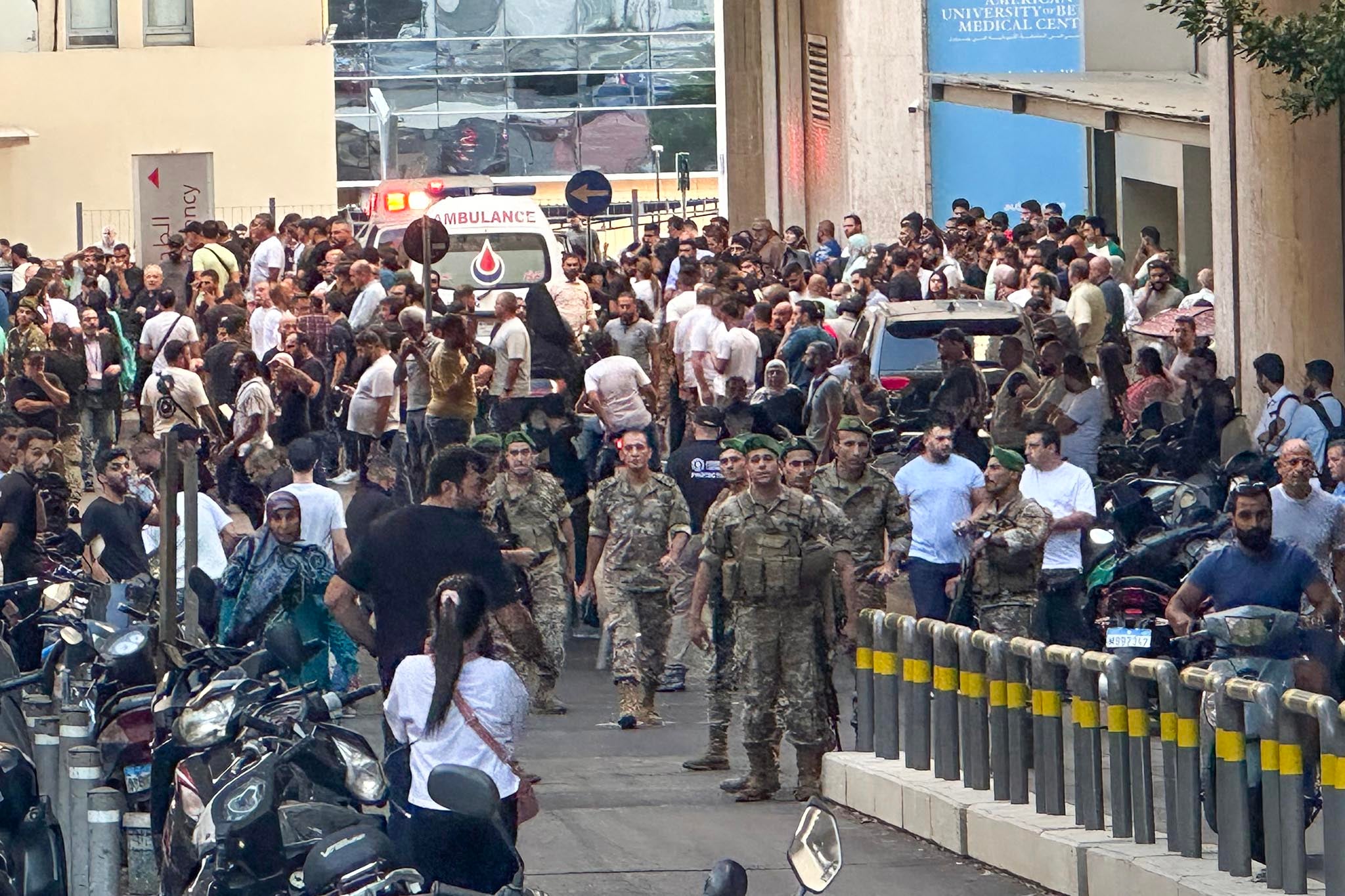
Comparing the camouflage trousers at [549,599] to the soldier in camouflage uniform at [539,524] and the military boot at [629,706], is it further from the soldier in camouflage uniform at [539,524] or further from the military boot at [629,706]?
the military boot at [629,706]

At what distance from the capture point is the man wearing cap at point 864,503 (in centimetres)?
1335

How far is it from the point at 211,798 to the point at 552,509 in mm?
6341

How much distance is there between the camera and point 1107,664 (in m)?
9.42

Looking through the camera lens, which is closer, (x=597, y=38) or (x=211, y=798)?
(x=211, y=798)

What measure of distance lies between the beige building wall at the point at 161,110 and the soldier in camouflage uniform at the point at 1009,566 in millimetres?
34276

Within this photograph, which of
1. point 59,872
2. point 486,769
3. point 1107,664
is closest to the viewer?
point 486,769

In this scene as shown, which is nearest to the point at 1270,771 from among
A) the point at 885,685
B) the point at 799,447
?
the point at 885,685

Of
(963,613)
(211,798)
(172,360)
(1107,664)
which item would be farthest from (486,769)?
(172,360)

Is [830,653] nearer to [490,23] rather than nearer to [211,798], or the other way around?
[211,798]

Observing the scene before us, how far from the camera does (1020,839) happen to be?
9984 millimetres

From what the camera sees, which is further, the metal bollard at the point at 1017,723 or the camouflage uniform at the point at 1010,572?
the camouflage uniform at the point at 1010,572

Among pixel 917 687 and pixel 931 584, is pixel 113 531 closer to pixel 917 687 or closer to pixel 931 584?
pixel 931 584

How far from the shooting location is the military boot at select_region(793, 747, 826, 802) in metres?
11.8

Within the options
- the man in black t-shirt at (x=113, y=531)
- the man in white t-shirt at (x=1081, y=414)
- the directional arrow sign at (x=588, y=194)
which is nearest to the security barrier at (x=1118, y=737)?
the man in black t-shirt at (x=113, y=531)
